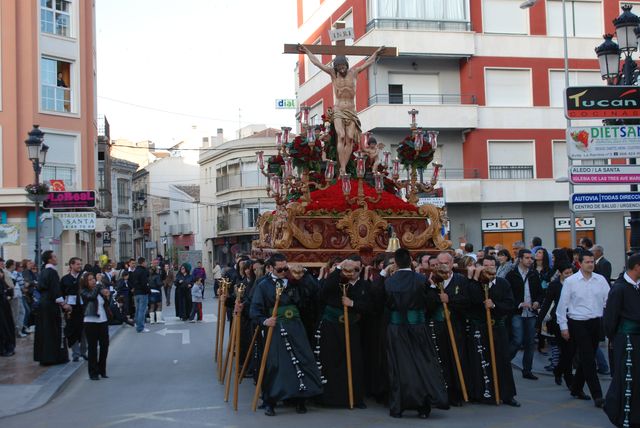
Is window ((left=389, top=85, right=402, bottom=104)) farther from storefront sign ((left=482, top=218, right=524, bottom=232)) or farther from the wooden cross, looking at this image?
the wooden cross

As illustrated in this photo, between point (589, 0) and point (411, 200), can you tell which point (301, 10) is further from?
point (411, 200)

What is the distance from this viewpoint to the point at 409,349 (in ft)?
31.0

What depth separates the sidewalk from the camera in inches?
430

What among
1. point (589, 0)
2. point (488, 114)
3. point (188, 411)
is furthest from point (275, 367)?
point (589, 0)

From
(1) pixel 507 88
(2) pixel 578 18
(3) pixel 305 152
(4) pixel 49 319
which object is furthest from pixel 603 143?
(2) pixel 578 18

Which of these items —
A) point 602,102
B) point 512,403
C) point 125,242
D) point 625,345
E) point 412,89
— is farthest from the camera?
point 125,242

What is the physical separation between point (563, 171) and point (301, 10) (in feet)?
50.7

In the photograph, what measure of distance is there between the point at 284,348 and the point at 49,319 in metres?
6.31

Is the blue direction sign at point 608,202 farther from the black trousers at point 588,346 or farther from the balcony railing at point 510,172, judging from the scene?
the balcony railing at point 510,172

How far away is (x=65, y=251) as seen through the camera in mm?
32312

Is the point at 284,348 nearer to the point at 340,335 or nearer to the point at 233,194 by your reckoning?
the point at 340,335

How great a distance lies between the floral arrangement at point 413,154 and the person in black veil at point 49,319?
20.9 ft

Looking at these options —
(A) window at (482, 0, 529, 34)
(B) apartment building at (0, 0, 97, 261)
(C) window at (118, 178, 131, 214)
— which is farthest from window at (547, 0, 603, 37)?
(C) window at (118, 178, 131, 214)

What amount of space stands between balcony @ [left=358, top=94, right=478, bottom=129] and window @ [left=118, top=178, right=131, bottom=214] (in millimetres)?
→ 39823
